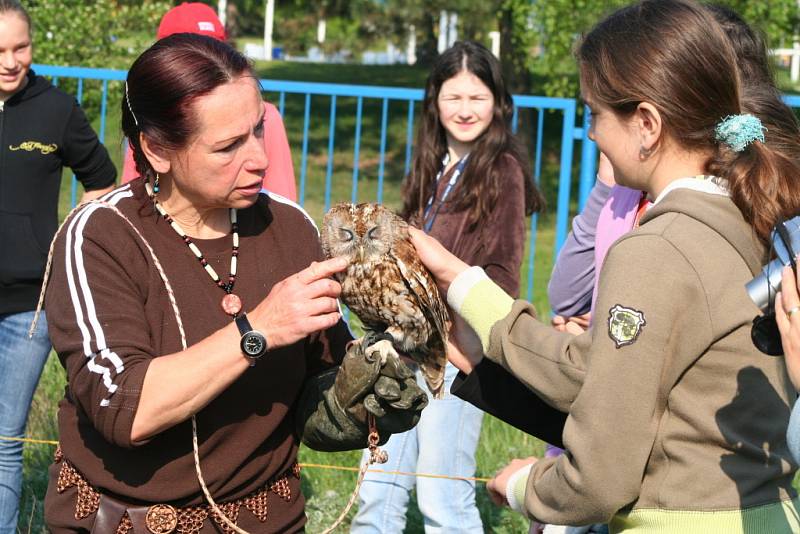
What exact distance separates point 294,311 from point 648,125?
36.0 inches

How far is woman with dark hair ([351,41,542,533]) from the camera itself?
4406 millimetres

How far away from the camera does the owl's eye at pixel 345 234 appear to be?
319 cm

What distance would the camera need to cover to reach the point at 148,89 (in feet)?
8.57

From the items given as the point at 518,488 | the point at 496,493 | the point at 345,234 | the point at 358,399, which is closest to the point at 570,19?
the point at 345,234

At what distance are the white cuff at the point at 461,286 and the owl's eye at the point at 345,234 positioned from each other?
657 mm

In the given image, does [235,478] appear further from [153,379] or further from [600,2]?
[600,2]

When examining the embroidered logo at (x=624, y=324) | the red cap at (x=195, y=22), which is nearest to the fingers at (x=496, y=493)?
the embroidered logo at (x=624, y=324)

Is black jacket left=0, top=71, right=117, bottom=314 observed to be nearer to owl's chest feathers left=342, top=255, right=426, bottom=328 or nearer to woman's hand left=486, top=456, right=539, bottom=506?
owl's chest feathers left=342, top=255, right=426, bottom=328

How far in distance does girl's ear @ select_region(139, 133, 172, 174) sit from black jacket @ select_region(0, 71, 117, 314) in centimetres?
192

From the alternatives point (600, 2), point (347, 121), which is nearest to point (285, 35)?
point (347, 121)

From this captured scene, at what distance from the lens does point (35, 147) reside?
14.8ft

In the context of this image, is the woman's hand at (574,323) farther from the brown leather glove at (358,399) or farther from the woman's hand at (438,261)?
the brown leather glove at (358,399)

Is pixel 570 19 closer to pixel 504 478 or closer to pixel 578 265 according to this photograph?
pixel 578 265

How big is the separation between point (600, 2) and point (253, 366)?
943cm
